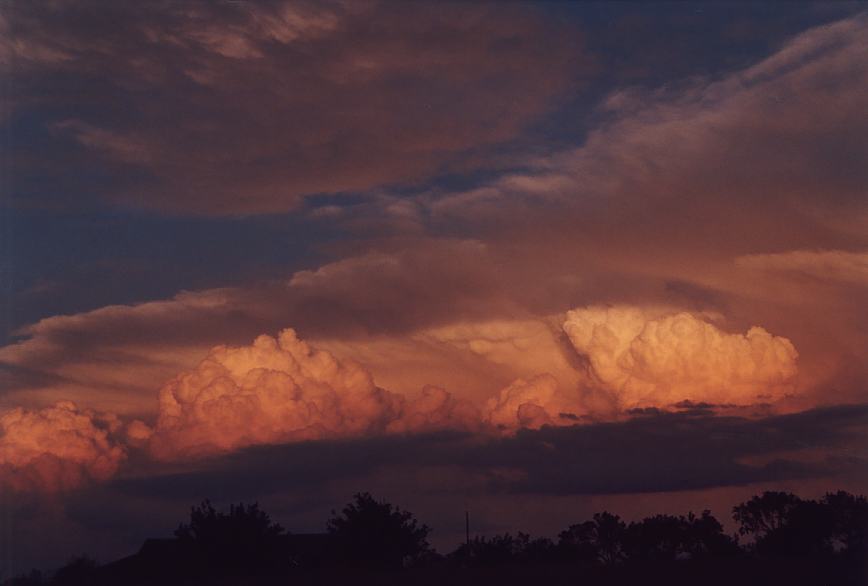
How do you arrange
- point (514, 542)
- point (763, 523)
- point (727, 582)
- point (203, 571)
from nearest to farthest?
point (727, 582) < point (203, 571) < point (514, 542) < point (763, 523)

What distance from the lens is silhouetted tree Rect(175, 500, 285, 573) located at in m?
73.6

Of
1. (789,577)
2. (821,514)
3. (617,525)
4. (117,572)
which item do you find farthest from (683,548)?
(789,577)

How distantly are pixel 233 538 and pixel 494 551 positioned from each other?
2646cm

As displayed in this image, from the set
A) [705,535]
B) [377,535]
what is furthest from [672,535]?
[377,535]

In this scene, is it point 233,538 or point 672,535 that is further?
point 672,535

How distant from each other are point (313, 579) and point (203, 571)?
30.5 m

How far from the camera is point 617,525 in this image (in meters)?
115

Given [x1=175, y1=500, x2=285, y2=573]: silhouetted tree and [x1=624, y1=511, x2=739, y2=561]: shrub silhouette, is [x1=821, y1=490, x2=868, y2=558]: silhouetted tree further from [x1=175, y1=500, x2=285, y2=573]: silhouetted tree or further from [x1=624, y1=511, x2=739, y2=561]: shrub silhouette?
[x1=175, y1=500, x2=285, y2=573]: silhouetted tree

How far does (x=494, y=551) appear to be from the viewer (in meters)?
91.2

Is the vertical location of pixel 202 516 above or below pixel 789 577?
above

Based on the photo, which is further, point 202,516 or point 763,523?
point 763,523

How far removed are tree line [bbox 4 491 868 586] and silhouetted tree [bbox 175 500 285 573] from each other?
0.07m

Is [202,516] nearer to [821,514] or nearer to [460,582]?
[460,582]

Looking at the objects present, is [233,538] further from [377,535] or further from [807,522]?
[807,522]
